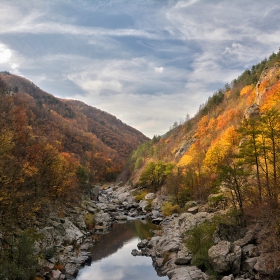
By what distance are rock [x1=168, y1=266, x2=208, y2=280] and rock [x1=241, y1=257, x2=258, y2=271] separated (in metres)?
3.39

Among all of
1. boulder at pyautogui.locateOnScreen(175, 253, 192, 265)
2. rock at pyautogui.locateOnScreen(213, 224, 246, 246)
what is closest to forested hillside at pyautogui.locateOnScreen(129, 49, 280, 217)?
rock at pyautogui.locateOnScreen(213, 224, 246, 246)

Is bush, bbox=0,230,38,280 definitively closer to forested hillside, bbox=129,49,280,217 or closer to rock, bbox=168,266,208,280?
rock, bbox=168,266,208,280

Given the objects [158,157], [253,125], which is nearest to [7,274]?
[253,125]

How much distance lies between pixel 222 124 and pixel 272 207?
86.4 metres

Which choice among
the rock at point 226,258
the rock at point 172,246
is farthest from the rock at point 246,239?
the rock at point 172,246

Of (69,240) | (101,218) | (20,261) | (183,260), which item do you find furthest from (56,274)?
(101,218)

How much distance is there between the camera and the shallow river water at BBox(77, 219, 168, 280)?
2868 centimetres

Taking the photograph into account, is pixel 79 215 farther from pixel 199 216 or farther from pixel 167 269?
pixel 167 269

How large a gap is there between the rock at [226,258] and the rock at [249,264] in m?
0.41

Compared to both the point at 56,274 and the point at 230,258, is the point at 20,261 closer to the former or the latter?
the point at 56,274

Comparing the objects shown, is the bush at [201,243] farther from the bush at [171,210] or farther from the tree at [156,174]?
the tree at [156,174]

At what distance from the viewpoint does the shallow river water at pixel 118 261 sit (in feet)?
94.1

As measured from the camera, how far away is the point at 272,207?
22172mm

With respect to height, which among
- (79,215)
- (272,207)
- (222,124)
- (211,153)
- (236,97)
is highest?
(236,97)
